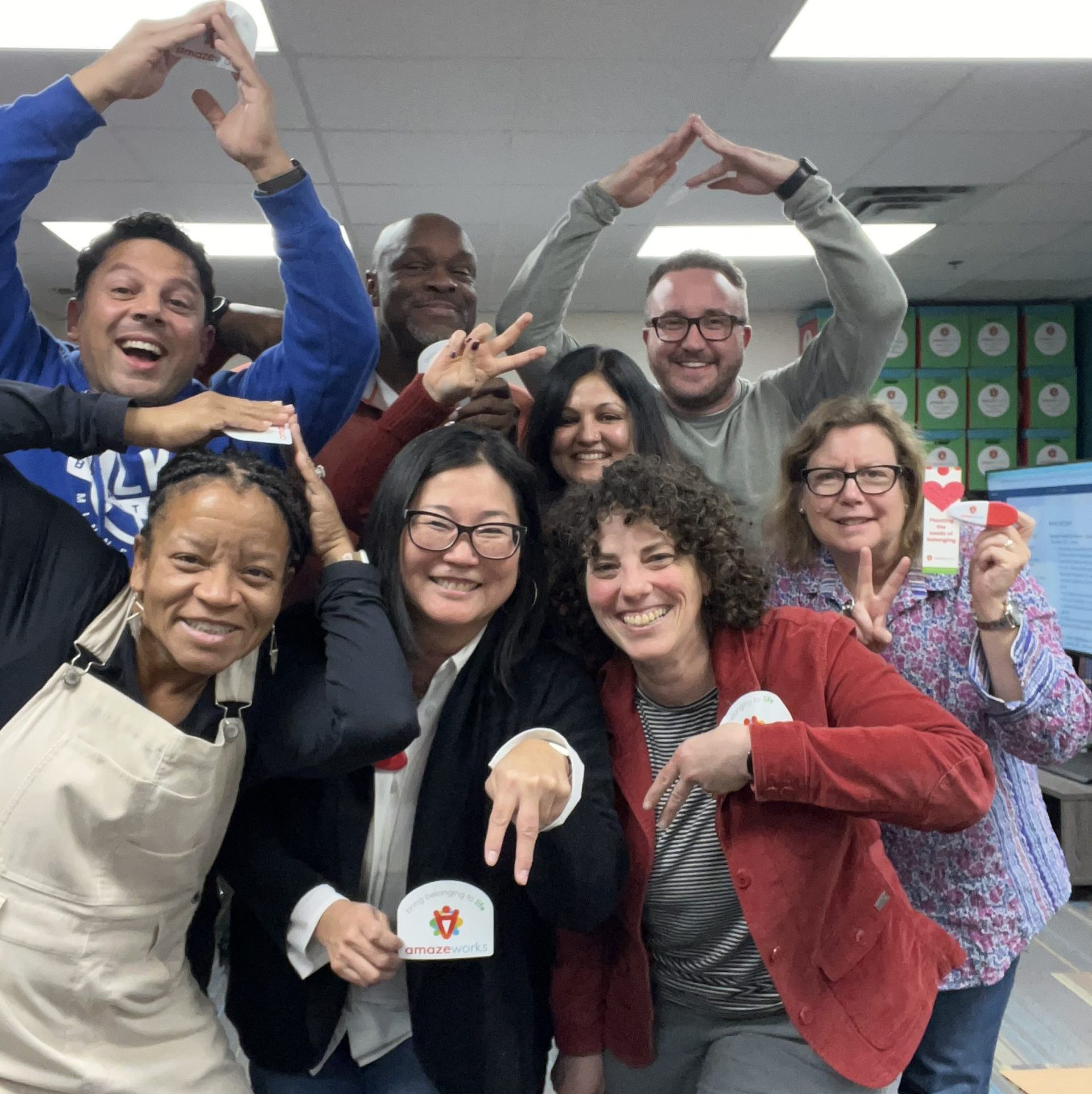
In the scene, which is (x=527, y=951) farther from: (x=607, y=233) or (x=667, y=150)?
(x=607, y=233)

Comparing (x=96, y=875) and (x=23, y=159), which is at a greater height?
(x=23, y=159)

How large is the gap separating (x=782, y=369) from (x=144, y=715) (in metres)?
1.88

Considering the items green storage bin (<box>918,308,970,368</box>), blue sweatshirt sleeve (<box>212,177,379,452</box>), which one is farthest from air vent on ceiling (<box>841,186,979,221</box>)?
blue sweatshirt sleeve (<box>212,177,379,452</box>)

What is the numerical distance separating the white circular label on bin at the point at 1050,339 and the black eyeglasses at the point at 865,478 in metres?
6.22

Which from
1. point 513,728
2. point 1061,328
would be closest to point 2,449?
Result: point 513,728

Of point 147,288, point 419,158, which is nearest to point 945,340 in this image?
point 419,158

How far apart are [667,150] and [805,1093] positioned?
1.97 metres

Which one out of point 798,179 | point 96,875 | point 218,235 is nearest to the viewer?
point 96,875

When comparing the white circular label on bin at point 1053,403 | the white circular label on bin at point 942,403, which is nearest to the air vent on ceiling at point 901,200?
the white circular label on bin at point 942,403

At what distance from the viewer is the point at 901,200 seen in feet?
16.6

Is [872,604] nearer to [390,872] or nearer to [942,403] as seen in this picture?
[390,872]

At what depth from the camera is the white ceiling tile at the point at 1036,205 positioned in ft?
16.1

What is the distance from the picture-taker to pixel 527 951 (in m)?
1.54

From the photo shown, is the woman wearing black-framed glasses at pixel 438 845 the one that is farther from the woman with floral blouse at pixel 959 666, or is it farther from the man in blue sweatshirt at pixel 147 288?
the woman with floral blouse at pixel 959 666
